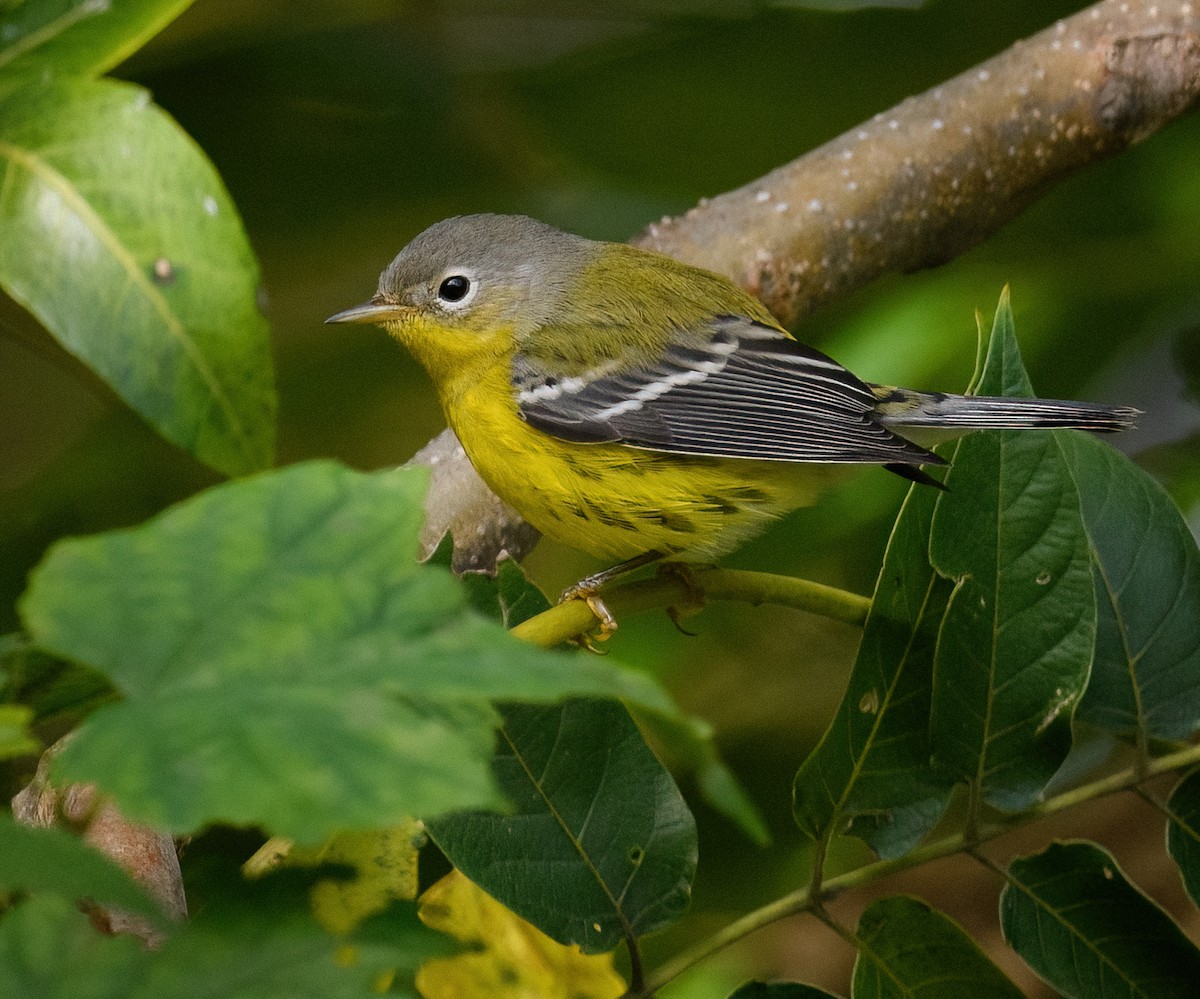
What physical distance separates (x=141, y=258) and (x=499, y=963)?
1.84ft

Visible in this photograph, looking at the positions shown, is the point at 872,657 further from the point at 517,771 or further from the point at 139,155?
the point at 139,155

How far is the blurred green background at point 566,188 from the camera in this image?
7.27ft

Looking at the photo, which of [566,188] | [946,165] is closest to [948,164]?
[946,165]

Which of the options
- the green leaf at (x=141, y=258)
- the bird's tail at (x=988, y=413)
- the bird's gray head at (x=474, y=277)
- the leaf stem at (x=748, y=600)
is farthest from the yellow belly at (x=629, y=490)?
the green leaf at (x=141, y=258)

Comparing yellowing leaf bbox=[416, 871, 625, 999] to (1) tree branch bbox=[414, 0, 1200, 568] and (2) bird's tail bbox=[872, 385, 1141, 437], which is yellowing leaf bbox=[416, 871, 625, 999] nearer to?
(2) bird's tail bbox=[872, 385, 1141, 437]

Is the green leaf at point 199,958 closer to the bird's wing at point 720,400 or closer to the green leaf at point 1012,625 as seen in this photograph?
the green leaf at point 1012,625

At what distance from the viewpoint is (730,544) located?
1598 millimetres

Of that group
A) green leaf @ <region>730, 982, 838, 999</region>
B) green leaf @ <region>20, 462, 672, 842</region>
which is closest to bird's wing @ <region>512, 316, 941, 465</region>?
green leaf @ <region>730, 982, 838, 999</region>

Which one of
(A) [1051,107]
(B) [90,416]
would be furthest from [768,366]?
(B) [90,416]

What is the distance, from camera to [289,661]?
0.48 metres

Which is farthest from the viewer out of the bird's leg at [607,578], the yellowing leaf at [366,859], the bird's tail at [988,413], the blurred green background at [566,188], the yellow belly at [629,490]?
the blurred green background at [566,188]

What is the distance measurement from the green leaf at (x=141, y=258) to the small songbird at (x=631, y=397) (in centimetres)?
76

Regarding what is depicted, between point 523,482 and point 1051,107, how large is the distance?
1.03 metres

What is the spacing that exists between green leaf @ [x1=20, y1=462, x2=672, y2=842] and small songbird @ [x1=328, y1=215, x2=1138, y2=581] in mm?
976
